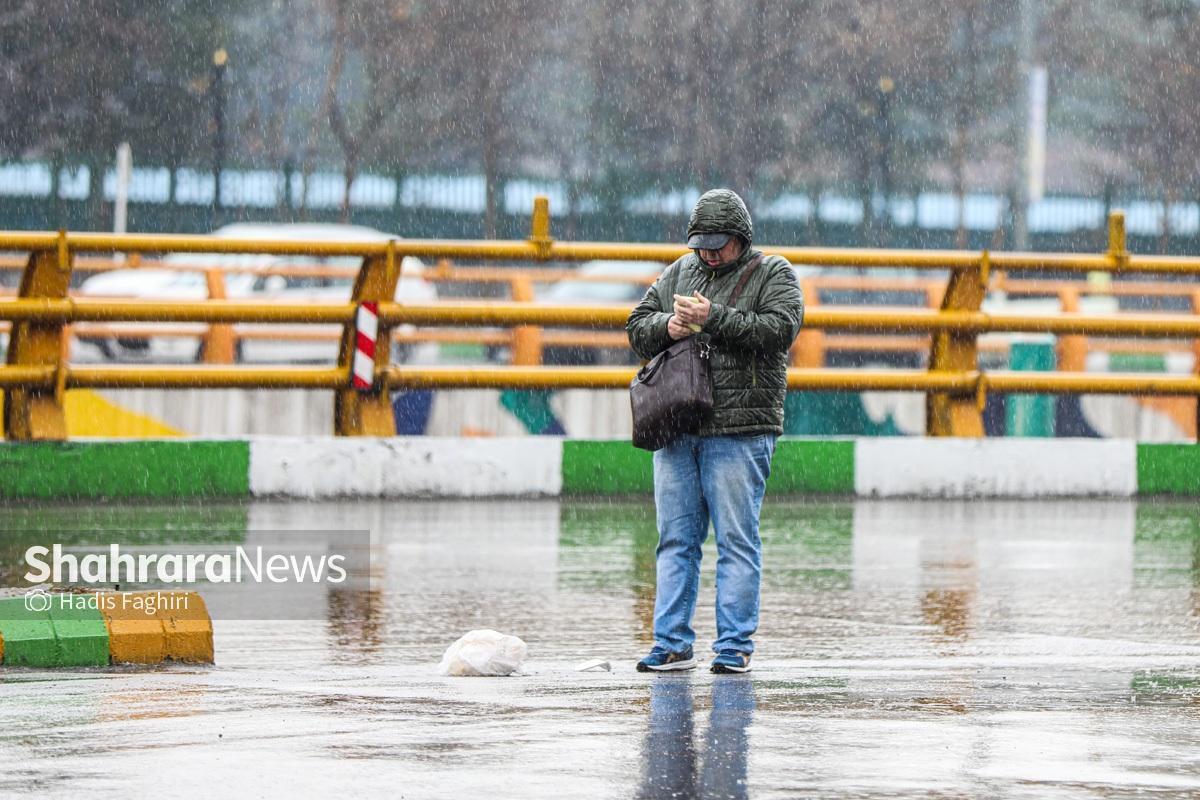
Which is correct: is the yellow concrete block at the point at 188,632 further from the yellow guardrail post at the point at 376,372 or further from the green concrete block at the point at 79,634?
the yellow guardrail post at the point at 376,372

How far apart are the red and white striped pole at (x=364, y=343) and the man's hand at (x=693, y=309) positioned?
6.65 metres

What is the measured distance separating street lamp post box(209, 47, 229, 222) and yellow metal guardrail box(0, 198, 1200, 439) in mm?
29096

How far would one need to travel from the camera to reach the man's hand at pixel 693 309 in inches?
289

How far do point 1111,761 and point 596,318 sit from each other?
8.78 m

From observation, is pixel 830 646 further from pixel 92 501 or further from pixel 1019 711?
pixel 92 501

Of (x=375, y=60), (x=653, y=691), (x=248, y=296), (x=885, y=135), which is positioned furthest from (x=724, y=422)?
(x=885, y=135)

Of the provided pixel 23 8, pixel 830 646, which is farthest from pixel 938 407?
pixel 23 8

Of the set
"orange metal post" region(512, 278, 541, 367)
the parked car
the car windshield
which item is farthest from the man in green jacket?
the car windshield

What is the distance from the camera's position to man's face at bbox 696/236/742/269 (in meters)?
7.51

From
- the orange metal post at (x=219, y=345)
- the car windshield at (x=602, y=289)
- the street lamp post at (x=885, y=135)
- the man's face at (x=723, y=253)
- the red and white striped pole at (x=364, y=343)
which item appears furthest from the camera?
the street lamp post at (x=885, y=135)

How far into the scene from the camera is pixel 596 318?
559 inches

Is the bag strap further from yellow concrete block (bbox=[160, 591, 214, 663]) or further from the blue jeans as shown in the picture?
yellow concrete block (bbox=[160, 591, 214, 663])

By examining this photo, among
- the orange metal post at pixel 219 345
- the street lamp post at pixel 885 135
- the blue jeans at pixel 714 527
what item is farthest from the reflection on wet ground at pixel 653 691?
the street lamp post at pixel 885 135

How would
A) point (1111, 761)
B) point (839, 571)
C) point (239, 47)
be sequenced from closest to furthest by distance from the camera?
point (1111, 761) < point (839, 571) < point (239, 47)
